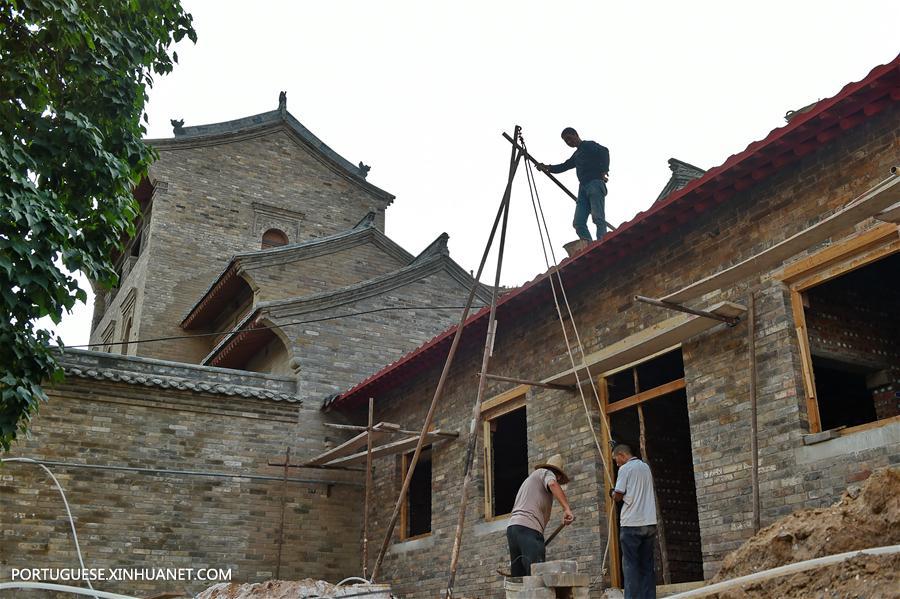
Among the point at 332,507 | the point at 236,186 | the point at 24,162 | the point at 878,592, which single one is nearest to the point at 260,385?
the point at 332,507

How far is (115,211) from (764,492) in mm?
6546

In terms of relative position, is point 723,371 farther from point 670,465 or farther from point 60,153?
point 60,153

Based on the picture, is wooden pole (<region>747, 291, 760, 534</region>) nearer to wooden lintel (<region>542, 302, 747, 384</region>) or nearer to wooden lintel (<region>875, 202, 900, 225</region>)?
wooden lintel (<region>542, 302, 747, 384</region>)

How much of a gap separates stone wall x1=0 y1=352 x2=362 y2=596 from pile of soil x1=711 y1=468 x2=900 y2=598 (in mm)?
9267

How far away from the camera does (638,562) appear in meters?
6.86

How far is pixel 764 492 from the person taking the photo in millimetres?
7645

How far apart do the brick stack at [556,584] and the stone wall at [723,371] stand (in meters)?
1.88

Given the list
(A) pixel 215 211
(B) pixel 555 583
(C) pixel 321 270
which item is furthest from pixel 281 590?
(A) pixel 215 211

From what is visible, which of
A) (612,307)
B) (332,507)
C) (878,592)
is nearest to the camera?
(878,592)

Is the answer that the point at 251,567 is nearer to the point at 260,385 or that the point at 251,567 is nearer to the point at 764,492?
the point at 260,385

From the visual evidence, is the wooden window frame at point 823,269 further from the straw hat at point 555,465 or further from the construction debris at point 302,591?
the construction debris at point 302,591

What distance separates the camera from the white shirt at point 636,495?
22.6 ft

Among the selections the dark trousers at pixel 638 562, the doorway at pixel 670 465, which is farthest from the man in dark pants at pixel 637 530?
the doorway at pixel 670 465

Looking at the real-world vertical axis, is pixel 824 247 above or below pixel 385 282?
below
